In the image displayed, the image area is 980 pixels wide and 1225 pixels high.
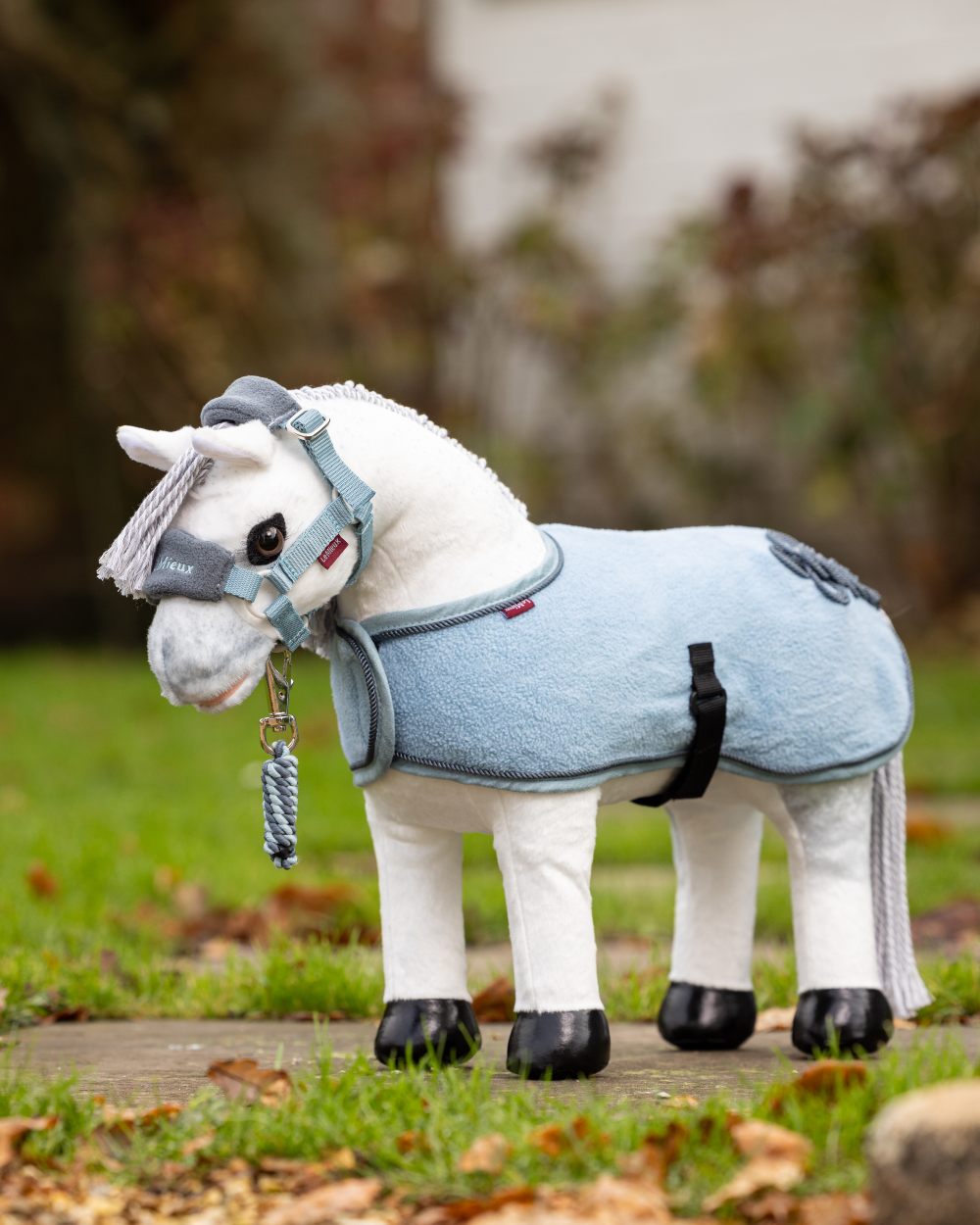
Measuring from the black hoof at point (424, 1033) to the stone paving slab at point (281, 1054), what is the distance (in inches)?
2.4

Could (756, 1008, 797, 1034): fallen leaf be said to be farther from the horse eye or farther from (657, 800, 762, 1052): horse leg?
the horse eye

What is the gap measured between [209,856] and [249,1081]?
7.55ft

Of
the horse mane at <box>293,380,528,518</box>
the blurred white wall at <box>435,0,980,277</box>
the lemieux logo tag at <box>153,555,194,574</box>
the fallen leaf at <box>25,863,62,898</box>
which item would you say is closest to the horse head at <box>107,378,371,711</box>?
the lemieux logo tag at <box>153,555,194,574</box>

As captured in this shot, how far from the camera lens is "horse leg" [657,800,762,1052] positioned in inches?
121

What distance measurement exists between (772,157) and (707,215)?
1.93ft

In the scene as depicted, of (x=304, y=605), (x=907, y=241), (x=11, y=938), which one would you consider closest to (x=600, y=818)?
(x=11, y=938)

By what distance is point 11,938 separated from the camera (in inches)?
152

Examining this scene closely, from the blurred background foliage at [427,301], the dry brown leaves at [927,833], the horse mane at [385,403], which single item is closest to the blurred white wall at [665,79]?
the blurred background foliage at [427,301]

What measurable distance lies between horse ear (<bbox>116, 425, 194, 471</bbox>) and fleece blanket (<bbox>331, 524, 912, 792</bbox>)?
1.26 ft

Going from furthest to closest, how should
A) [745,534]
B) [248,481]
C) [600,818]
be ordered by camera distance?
[600,818], [745,534], [248,481]

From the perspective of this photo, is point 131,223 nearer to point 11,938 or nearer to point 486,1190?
point 11,938

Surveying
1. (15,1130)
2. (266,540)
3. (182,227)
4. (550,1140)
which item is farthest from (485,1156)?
(182,227)

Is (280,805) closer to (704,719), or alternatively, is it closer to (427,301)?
(704,719)

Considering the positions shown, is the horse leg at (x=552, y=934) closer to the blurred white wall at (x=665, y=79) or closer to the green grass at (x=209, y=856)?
the green grass at (x=209, y=856)
